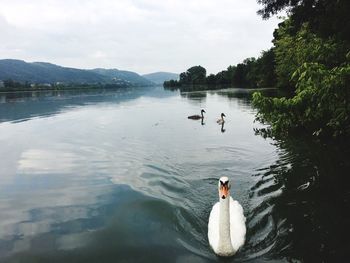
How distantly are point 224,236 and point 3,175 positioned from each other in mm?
14826

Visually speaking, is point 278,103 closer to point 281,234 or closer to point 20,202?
point 281,234

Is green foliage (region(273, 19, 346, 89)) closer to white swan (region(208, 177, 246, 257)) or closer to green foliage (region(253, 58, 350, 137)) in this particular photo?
green foliage (region(253, 58, 350, 137))

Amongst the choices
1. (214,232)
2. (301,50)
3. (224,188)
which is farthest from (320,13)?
(301,50)

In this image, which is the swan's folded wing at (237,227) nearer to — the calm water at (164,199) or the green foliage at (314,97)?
the calm water at (164,199)

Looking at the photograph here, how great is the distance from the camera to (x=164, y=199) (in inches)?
589

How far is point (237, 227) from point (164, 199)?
4.78 m

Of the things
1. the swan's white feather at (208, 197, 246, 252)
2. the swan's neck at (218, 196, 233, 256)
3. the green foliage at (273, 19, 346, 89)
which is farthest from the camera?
the green foliage at (273, 19, 346, 89)

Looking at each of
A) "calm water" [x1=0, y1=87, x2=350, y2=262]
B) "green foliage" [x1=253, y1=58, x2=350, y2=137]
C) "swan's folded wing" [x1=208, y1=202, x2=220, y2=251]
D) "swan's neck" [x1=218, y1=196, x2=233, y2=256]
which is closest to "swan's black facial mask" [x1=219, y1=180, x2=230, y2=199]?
"swan's neck" [x1=218, y1=196, x2=233, y2=256]

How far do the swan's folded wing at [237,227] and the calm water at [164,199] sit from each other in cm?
31

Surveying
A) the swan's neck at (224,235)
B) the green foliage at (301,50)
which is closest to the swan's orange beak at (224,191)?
the swan's neck at (224,235)

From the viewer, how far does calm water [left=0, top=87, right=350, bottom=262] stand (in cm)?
1062

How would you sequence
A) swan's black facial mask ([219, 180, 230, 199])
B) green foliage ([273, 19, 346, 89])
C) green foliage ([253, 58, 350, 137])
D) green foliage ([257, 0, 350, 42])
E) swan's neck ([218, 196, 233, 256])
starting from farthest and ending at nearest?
green foliage ([273, 19, 346, 89]) < green foliage ([257, 0, 350, 42]) < green foliage ([253, 58, 350, 137]) < swan's black facial mask ([219, 180, 230, 199]) < swan's neck ([218, 196, 233, 256])

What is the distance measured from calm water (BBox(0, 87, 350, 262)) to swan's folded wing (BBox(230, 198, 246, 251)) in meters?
0.31

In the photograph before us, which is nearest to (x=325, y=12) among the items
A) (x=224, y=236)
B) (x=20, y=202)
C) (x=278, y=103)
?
(x=278, y=103)
